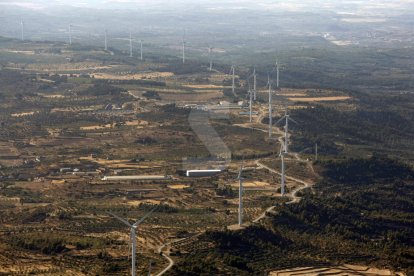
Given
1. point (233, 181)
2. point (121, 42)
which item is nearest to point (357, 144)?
point (233, 181)

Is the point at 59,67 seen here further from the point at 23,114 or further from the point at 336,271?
the point at 336,271

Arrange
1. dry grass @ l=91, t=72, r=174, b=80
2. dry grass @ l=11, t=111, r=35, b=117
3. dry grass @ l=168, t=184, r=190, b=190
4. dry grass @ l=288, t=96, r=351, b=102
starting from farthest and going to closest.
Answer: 1. dry grass @ l=91, t=72, r=174, b=80
2. dry grass @ l=288, t=96, r=351, b=102
3. dry grass @ l=11, t=111, r=35, b=117
4. dry grass @ l=168, t=184, r=190, b=190

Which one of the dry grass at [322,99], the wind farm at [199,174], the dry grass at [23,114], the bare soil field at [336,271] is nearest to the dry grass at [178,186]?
the wind farm at [199,174]

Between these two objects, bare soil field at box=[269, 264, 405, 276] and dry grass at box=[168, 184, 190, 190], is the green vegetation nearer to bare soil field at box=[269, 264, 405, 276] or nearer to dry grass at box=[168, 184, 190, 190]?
bare soil field at box=[269, 264, 405, 276]

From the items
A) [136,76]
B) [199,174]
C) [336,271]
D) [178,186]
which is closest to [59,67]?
[136,76]

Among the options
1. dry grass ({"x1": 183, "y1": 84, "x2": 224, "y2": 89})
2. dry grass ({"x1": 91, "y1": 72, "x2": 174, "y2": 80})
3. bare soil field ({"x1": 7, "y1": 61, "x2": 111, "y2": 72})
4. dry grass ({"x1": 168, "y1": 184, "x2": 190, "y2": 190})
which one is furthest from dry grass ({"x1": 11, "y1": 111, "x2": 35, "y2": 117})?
dry grass ({"x1": 168, "y1": 184, "x2": 190, "y2": 190})

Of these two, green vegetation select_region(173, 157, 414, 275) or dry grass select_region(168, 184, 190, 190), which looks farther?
dry grass select_region(168, 184, 190, 190)

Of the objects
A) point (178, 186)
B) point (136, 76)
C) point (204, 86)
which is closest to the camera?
point (178, 186)

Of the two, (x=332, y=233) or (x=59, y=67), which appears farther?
(x=59, y=67)

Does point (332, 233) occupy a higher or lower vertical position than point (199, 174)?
lower
